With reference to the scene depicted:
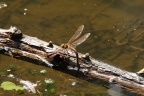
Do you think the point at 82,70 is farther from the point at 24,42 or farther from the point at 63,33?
the point at 63,33

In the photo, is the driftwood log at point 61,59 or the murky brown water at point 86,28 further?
the murky brown water at point 86,28

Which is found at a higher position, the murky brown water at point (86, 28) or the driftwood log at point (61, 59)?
the murky brown water at point (86, 28)

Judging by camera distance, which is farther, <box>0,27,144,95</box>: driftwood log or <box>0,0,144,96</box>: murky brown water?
<box>0,0,144,96</box>: murky brown water

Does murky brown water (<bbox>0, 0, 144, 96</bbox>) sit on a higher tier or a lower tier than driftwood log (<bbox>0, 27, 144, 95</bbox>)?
higher
